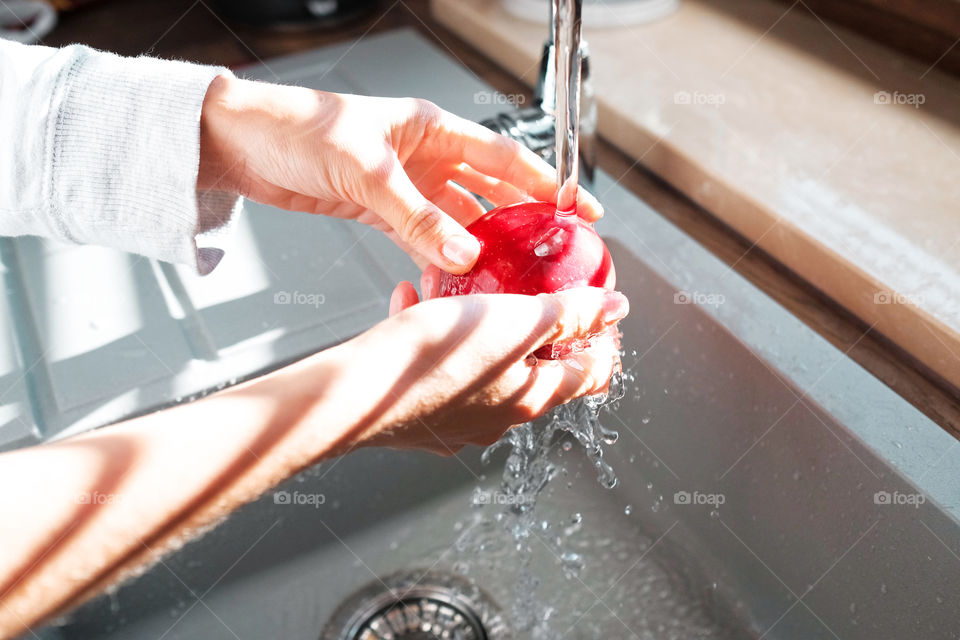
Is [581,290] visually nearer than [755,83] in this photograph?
Yes

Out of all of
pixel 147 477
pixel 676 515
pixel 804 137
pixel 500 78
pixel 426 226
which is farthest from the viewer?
pixel 500 78

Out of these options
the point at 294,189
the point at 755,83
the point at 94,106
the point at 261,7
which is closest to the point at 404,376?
the point at 294,189

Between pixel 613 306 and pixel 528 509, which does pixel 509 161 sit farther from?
pixel 528 509

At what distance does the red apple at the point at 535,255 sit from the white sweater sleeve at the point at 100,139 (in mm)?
261

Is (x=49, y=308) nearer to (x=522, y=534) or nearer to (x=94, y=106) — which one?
(x=94, y=106)

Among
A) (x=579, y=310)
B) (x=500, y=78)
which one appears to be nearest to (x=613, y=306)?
(x=579, y=310)

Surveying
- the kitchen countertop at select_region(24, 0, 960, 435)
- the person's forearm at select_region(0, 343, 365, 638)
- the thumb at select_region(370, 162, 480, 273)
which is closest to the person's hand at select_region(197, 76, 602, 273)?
the thumb at select_region(370, 162, 480, 273)

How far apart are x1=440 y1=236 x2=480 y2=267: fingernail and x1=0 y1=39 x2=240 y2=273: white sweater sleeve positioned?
24 cm

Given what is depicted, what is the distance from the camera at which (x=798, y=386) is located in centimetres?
69

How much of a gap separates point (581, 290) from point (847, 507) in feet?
0.95

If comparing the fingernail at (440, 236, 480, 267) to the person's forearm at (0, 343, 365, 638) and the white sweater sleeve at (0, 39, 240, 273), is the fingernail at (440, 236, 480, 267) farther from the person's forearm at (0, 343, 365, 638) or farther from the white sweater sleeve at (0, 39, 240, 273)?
the white sweater sleeve at (0, 39, 240, 273)

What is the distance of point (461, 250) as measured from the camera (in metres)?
0.60

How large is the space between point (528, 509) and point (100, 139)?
526mm

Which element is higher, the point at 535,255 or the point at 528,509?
the point at 535,255
